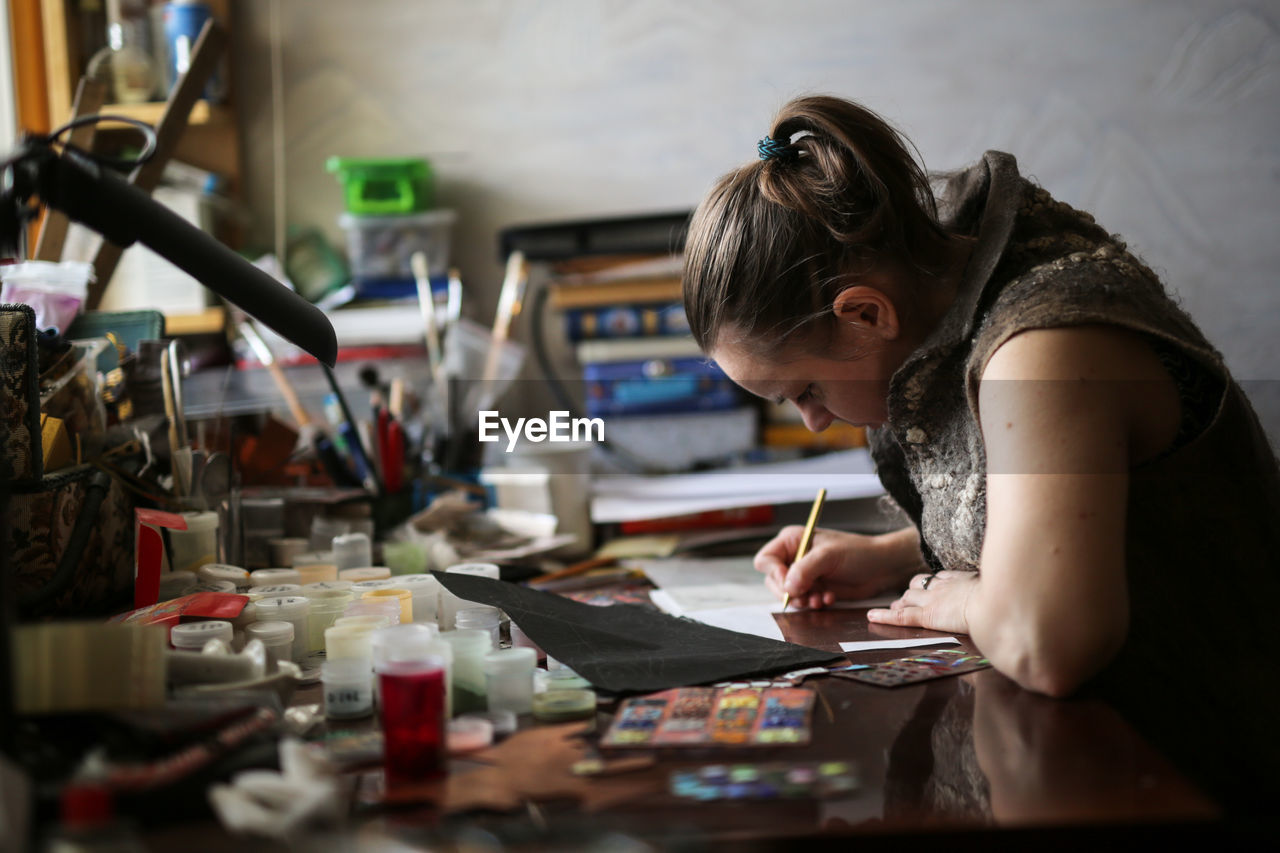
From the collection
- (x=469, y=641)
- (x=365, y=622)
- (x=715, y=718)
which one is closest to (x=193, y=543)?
(x=365, y=622)

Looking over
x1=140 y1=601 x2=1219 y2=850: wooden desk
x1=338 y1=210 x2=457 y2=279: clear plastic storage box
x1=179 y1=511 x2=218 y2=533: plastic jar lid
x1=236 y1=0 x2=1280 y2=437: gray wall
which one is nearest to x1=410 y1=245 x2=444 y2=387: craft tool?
x1=338 y1=210 x2=457 y2=279: clear plastic storage box

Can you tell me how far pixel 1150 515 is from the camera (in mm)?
948

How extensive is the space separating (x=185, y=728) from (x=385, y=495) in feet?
2.97

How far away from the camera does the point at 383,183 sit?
227 centimetres

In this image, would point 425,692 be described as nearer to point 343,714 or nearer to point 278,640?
point 343,714

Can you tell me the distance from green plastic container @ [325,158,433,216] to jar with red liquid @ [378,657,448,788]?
1741 mm

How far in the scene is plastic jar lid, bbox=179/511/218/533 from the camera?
1117mm

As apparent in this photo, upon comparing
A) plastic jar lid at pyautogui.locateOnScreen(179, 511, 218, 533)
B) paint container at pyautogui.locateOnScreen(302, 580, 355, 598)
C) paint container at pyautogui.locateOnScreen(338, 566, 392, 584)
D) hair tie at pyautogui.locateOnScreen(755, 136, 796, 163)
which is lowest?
paint container at pyautogui.locateOnScreen(338, 566, 392, 584)

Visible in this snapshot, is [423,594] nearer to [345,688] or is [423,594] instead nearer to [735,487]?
[345,688]

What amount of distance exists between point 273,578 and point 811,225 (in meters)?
0.64

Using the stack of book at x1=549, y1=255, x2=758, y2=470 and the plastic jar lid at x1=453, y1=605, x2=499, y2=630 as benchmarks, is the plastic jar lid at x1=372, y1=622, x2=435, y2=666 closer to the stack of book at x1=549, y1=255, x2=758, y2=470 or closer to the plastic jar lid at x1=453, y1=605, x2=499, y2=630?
the plastic jar lid at x1=453, y1=605, x2=499, y2=630

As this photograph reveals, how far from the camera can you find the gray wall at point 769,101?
2.22 meters

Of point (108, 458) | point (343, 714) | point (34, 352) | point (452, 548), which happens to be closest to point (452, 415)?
point (452, 548)

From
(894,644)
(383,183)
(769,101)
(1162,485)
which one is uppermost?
(769,101)
